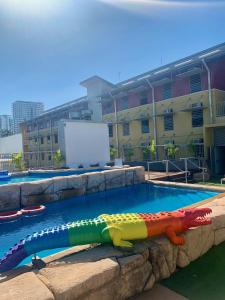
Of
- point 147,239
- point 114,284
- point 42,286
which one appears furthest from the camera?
point 147,239

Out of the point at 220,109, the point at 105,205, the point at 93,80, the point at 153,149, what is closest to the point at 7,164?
the point at 105,205

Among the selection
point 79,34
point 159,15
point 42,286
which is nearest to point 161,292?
point 42,286

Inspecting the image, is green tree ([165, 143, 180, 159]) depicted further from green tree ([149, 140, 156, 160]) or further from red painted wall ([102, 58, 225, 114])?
red painted wall ([102, 58, 225, 114])

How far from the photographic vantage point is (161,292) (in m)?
3.13

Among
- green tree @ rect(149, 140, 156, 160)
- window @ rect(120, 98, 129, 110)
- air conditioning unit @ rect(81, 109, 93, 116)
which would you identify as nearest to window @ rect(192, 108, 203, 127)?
green tree @ rect(149, 140, 156, 160)

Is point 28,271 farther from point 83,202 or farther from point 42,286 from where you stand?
Answer: point 83,202

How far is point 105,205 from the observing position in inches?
320

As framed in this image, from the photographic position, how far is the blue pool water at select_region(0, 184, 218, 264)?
622cm

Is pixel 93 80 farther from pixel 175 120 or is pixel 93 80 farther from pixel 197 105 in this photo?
pixel 197 105

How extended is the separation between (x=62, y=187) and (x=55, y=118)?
27.1 metres

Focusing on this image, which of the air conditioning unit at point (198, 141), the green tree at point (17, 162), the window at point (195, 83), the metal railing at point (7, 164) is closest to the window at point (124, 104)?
the window at point (195, 83)

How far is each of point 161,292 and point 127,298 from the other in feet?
1.53

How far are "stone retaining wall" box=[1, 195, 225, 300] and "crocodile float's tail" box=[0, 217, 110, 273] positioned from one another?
142 mm

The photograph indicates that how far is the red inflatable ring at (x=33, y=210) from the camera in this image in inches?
282
